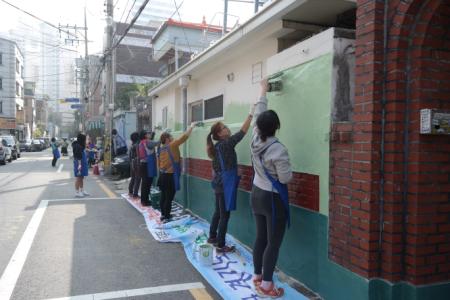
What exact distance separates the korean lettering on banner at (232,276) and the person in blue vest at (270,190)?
0.78 ft

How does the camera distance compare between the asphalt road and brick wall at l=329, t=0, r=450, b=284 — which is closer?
brick wall at l=329, t=0, r=450, b=284

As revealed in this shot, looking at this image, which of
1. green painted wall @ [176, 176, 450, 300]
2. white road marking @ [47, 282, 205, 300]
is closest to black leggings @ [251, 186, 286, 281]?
green painted wall @ [176, 176, 450, 300]

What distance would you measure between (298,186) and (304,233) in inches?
19.7

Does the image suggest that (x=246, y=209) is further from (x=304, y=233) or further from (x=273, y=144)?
(x=273, y=144)

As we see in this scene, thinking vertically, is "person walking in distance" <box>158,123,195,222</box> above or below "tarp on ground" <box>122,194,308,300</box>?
above

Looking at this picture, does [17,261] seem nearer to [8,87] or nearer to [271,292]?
[271,292]

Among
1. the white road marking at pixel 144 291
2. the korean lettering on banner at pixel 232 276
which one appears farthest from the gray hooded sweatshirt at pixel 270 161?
the white road marking at pixel 144 291

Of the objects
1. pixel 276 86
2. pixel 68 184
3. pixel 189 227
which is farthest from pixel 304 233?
pixel 68 184

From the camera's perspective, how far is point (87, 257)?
5574mm

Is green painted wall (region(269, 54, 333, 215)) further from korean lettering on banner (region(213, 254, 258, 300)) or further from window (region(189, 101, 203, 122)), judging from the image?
window (region(189, 101, 203, 122))

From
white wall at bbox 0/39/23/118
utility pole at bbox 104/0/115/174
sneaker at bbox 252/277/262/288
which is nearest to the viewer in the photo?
sneaker at bbox 252/277/262/288

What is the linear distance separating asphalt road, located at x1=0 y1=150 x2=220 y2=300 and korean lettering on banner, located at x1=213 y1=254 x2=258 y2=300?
0.76 feet

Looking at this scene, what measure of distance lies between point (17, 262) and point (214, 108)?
4.43 metres

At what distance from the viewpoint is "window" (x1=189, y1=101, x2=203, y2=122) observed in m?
8.92
